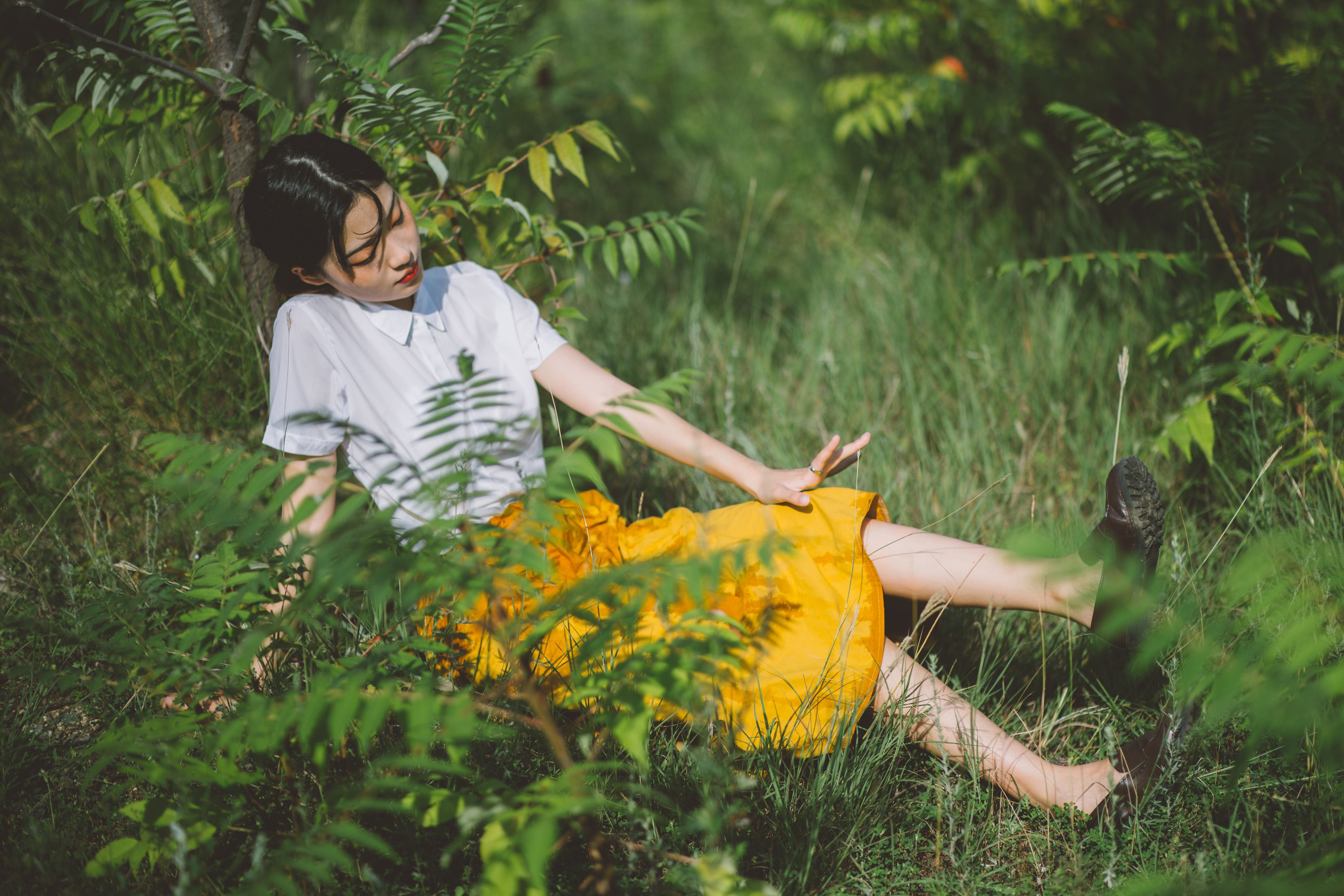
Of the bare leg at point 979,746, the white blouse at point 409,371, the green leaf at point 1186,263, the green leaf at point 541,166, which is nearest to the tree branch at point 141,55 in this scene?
the white blouse at point 409,371

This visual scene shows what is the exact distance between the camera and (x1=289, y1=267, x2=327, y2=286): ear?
1.86 meters

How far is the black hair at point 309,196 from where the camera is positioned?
5.72ft

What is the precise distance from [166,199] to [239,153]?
24cm

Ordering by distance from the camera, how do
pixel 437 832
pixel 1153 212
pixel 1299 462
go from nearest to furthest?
pixel 437 832 < pixel 1299 462 < pixel 1153 212

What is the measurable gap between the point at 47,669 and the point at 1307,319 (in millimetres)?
2979

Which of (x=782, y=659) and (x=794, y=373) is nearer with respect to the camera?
(x=782, y=659)

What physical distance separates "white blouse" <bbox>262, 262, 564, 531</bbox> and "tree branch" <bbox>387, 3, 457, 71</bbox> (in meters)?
0.62

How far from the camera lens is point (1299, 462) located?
227 centimetres

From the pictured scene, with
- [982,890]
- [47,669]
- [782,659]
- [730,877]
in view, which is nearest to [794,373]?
[782,659]

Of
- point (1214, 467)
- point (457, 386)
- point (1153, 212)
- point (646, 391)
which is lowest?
point (1214, 467)

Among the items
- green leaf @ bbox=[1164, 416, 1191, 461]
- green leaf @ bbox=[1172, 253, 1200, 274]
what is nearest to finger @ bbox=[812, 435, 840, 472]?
green leaf @ bbox=[1164, 416, 1191, 461]

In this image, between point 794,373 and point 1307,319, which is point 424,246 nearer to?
point 794,373

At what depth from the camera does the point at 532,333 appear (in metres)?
2.04

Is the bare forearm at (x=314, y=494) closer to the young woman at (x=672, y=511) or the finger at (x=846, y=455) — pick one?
the young woman at (x=672, y=511)
